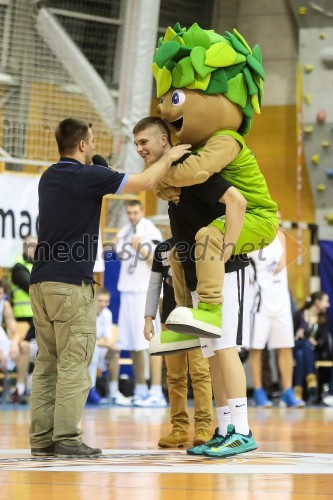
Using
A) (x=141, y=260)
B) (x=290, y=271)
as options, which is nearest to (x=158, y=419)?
(x=141, y=260)

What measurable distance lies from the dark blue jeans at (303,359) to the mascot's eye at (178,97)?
6.46 m

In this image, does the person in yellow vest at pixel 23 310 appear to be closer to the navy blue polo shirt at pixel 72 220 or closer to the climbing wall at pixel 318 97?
the navy blue polo shirt at pixel 72 220

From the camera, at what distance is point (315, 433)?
20.9ft

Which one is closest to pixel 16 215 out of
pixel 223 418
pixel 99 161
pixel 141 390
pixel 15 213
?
pixel 15 213

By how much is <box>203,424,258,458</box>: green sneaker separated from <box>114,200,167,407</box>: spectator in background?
5.11 meters

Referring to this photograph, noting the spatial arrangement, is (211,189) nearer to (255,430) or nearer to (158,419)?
(255,430)

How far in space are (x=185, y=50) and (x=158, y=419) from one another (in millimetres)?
3602

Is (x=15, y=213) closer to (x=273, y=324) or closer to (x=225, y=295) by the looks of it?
(x=273, y=324)

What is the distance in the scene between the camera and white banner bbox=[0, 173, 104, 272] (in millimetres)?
10469

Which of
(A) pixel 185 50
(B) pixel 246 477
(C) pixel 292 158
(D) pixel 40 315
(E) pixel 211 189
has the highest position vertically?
(C) pixel 292 158

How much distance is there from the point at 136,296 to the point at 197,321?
226 inches

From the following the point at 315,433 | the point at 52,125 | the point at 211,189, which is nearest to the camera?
the point at 211,189

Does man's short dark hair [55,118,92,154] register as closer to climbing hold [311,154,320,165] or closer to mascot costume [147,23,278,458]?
mascot costume [147,23,278,458]

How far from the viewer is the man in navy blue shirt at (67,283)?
4.59m
